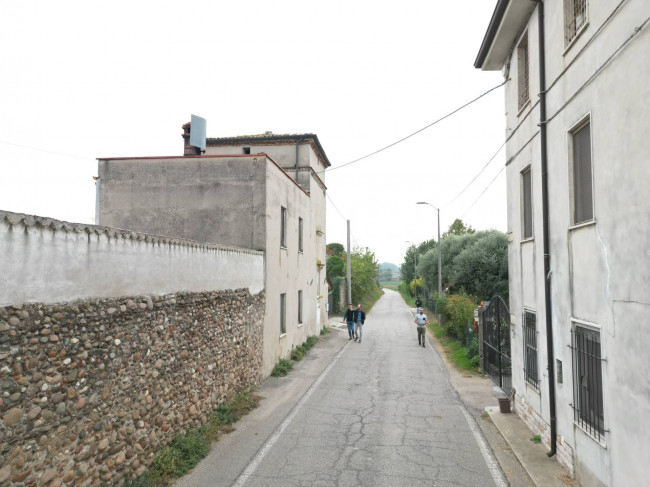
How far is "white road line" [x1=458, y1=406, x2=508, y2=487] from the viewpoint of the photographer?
6560 millimetres

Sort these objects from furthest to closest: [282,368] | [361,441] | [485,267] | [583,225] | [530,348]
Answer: [485,267] < [282,368] < [530,348] < [361,441] < [583,225]

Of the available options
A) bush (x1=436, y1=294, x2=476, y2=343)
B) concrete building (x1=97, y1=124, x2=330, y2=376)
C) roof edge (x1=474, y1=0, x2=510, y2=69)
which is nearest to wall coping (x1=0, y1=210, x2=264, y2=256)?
concrete building (x1=97, y1=124, x2=330, y2=376)

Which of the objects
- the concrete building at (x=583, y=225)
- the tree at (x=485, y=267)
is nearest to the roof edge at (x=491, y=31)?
the concrete building at (x=583, y=225)

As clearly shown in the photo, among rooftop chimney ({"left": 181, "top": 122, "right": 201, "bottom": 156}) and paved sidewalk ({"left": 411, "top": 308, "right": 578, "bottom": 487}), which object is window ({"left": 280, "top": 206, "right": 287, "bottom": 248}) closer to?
rooftop chimney ({"left": 181, "top": 122, "right": 201, "bottom": 156})

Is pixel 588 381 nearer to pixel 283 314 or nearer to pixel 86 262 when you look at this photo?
pixel 86 262

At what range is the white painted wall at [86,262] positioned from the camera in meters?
4.42

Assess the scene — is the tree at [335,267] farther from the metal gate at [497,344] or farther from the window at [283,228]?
the metal gate at [497,344]

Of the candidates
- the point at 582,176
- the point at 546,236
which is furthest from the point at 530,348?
the point at 582,176

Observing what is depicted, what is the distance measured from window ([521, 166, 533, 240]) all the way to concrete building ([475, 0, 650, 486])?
0.09 ft

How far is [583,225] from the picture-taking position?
5.88 meters

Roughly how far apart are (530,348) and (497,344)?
3816 mm

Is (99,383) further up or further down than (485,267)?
further down

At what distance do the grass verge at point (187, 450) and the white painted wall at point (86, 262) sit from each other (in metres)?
2.41

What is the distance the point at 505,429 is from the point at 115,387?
6704mm
